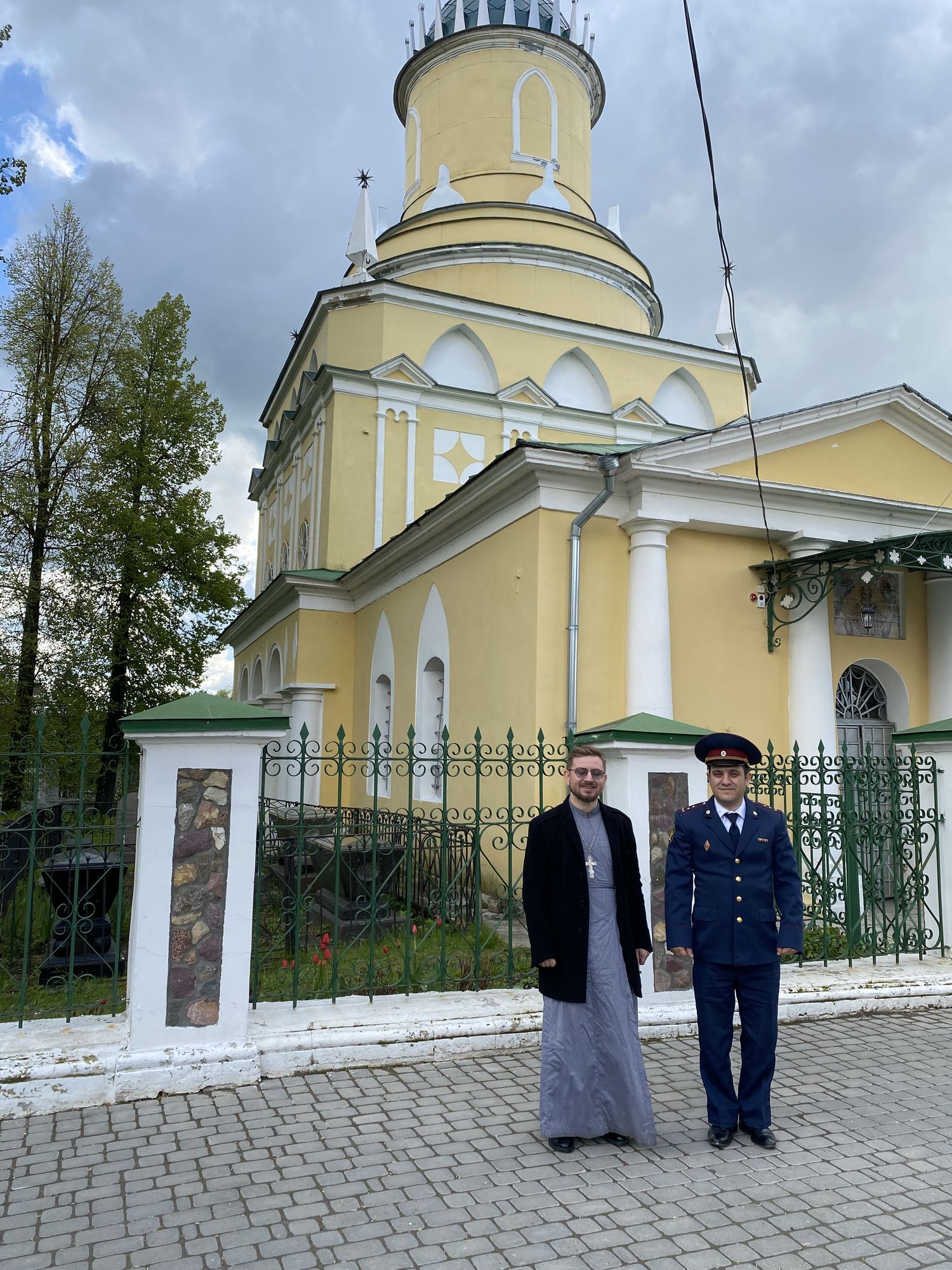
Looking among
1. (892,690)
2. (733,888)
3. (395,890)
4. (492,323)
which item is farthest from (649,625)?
(492,323)

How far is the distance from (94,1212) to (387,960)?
10.0 feet

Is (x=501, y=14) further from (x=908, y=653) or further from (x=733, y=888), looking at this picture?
(x=733, y=888)

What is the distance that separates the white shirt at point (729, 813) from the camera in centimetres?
420

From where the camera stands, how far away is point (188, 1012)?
4719 millimetres

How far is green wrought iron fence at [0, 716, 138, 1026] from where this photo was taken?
15.6ft

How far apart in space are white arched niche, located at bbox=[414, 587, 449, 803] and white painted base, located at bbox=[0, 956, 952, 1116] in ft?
22.1

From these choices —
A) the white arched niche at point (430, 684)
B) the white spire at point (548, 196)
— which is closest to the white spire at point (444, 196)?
the white spire at point (548, 196)

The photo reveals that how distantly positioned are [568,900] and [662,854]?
203 centimetres

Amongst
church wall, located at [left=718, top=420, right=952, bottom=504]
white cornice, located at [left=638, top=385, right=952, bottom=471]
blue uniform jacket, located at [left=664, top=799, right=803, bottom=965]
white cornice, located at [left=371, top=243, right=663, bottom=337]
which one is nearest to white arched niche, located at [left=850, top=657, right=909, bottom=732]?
church wall, located at [left=718, top=420, right=952, bottom=504]

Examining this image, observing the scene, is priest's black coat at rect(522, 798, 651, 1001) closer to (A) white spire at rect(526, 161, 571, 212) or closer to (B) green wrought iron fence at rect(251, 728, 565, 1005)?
(B) green wrought iron fence at rect(251, 728, 565, 1005)

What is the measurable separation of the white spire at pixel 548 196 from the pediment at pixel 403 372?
575cm

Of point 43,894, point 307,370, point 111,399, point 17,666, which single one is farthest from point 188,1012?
point 307,370

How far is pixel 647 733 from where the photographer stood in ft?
19.4

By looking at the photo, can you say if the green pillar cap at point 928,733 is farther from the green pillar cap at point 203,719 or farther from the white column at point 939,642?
the green pillar cap at point 203,719
